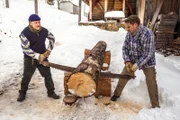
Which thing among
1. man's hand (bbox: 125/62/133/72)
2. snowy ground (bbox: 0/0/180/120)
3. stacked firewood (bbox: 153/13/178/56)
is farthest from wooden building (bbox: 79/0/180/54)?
man's hand (bbox: 125/62/133/72)

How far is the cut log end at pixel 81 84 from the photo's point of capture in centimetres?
479

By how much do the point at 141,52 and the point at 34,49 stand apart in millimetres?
2456

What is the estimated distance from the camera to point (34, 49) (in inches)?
215

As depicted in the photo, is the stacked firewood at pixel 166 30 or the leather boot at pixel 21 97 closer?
the leather boot at pixel 21 97

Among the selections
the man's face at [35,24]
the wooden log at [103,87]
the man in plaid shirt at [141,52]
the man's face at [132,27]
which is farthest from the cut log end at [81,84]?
the man's face at [35,24]

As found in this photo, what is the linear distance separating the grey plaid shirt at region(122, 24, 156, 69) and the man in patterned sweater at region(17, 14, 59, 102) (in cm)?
190

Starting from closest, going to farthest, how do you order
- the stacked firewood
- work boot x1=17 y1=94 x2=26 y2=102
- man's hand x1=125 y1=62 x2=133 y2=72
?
1. man's hand x1=125 y1=62 x2=133 y2=72
2. work boot x1=17 y1=94 x2=26 y2=102
3. the stacked firewood

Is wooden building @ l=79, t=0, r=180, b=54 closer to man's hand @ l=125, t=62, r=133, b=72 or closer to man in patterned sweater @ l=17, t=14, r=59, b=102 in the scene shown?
man's hand @ l=125, t=62, r=133, b=72

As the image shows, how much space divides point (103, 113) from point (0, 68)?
15.1 ft

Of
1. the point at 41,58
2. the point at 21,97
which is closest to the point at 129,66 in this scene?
the point at 41,58

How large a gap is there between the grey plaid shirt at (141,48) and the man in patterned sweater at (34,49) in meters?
1.90

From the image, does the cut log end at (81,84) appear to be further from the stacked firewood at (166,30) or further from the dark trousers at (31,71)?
the stacked firewood at (166,30)

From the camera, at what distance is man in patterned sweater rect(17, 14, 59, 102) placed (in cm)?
523

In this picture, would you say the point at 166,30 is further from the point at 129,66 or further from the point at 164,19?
the point at 129,66
